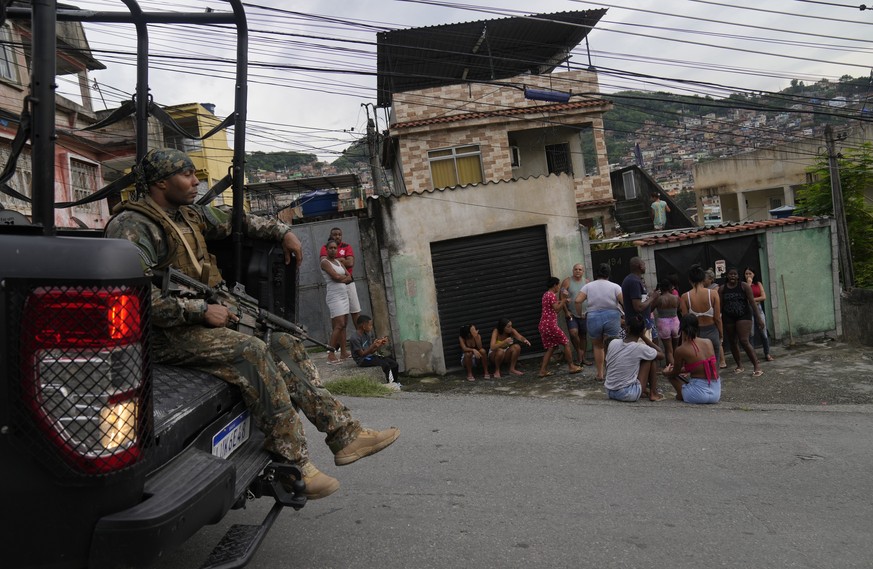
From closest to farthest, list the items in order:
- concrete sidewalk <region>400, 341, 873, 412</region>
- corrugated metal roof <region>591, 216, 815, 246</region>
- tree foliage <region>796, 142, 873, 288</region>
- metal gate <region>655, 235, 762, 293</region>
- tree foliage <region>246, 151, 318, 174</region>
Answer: concrete sidewalk <region>400, 341, 873, 412</region>
corrugated metal roof <region>591, 216, 815, 246</region>
metal gate <region>655, 235, 762, 293</region>
tree foliage <region>796, 142, 873, 288</region>
tree foliage <region>246, 151, 318, 174</region>

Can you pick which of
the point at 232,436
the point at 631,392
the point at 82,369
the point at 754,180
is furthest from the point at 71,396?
the point at 754,180

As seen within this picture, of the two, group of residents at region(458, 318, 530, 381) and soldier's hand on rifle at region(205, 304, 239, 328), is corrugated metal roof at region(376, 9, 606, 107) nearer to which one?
group of residents at region(458, 318, 530, 381)

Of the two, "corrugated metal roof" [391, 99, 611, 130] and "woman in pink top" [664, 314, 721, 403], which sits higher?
"corrugated metal roof" [391, 99, 611, 130]

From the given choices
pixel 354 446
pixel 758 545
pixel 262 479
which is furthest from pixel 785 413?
pixel 262 479

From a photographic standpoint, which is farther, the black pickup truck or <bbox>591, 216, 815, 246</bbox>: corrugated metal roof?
<bbox>591, 216, 815, 246</bbox>: corrugated metal roof

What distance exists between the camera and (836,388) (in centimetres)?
1095

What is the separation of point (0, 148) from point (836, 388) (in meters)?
11.0

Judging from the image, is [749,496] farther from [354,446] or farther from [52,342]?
[52,342]

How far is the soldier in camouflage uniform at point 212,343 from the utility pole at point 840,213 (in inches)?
681

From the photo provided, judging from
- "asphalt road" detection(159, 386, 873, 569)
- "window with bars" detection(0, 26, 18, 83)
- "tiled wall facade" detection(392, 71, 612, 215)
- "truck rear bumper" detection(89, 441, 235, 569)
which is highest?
"tiled wall facade" detection(392, 71, 612, 215)

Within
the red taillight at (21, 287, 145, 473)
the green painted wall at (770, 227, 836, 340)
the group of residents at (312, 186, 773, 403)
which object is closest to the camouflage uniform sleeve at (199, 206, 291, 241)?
the red taillight at (21, 287, 145, 473)

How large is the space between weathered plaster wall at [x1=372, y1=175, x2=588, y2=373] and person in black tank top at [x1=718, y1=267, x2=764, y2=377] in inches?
96.8

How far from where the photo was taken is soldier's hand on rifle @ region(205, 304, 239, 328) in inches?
133

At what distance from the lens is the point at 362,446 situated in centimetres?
385
